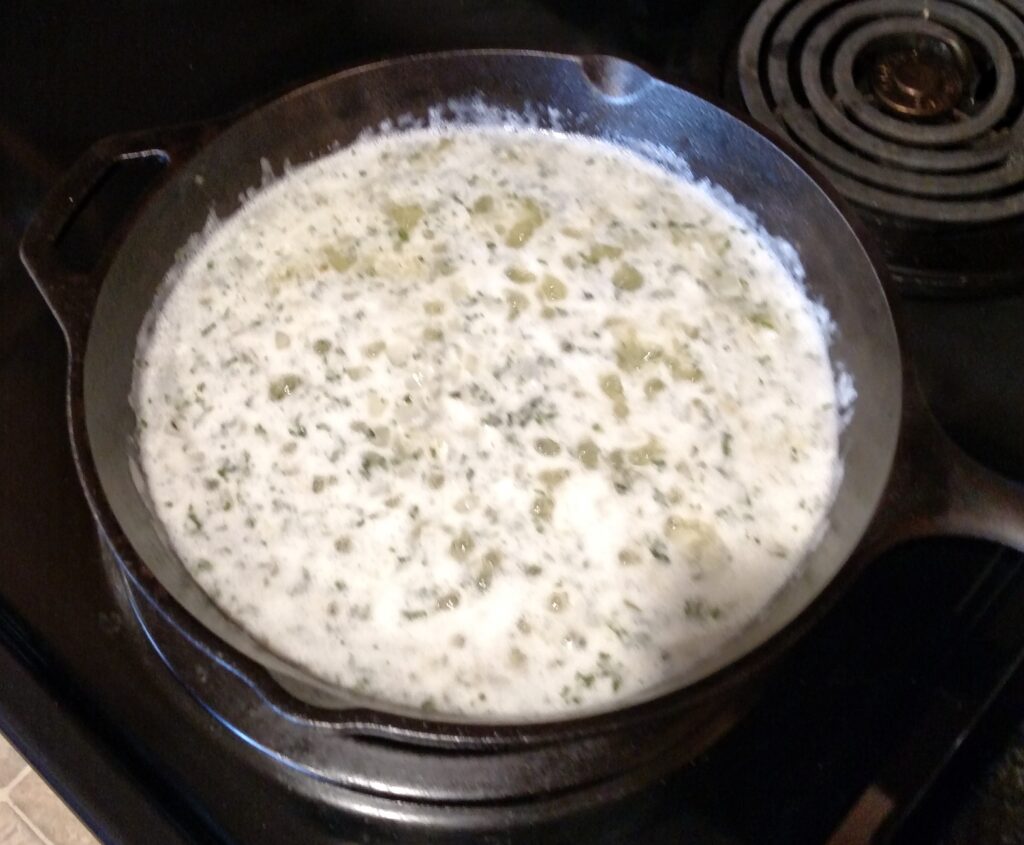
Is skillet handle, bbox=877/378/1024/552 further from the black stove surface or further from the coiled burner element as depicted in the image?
the coiled burner element

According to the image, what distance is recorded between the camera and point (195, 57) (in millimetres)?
1316

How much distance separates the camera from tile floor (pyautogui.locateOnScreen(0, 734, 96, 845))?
1128mm

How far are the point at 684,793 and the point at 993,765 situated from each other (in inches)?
13.0

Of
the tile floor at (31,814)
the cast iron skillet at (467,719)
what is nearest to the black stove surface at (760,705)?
the cast iron skillet at (467,719)

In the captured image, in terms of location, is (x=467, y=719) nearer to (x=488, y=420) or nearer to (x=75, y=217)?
(x=488, y=420)

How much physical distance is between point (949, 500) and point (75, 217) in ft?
2.81

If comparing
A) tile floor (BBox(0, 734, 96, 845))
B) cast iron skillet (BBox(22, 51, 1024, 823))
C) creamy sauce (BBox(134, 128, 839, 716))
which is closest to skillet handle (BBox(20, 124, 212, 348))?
cast iron skillet (BBox(22, 51, 1024, 823))

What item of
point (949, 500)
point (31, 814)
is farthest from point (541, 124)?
point (31, 814)

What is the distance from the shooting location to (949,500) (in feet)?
2.56

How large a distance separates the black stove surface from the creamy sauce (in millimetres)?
90

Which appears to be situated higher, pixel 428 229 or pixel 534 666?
pixel 428 229

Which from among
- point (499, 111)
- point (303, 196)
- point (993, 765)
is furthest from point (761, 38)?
point (993, 765)

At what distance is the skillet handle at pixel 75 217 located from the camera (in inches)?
34.8

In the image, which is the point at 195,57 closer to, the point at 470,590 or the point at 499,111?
the point at 499,111
